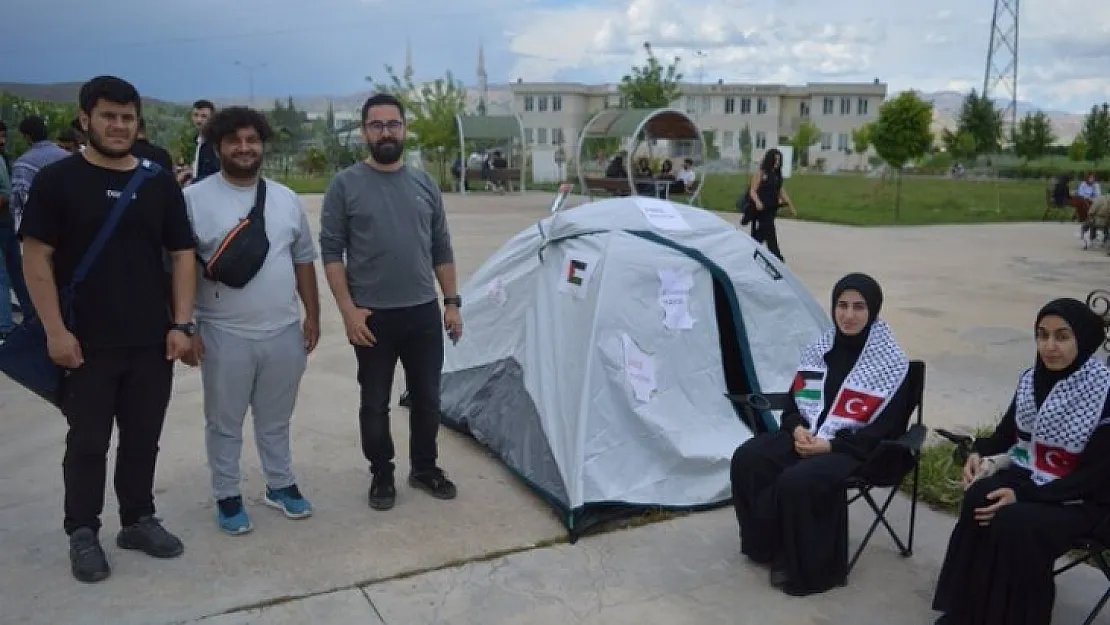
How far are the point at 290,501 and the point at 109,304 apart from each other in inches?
49.8

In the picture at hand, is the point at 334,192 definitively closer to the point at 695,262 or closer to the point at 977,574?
the point at 695,262

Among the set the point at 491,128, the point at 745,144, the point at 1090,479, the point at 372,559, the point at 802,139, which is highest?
the point at 802,139

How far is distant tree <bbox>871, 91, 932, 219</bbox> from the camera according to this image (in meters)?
20.6

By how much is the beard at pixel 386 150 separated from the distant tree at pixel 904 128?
60.2 ft

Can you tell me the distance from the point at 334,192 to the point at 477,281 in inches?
64.6

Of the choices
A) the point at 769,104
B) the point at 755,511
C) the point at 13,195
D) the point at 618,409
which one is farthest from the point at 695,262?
the point at 769,104

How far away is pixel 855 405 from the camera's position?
3.65 m

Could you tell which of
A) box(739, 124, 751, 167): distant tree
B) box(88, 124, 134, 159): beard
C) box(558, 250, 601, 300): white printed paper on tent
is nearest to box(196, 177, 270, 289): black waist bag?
box(88, 124, 134, 159): beard

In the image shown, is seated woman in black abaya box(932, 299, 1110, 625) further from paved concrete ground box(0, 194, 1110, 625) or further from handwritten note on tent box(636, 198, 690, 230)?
handwritten note on tent box(636, 198, 690, 230)

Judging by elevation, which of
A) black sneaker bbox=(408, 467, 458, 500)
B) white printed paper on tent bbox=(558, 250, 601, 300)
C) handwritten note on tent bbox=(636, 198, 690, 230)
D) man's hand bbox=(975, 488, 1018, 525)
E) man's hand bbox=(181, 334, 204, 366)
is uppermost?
handwritten note on tent bbox=(636, 198, 690, 230)

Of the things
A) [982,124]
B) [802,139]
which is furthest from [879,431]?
[802,139]

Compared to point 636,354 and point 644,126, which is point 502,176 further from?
point 636,354

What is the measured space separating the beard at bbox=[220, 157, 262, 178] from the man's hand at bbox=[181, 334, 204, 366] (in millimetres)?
680

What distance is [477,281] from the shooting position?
5.52m
